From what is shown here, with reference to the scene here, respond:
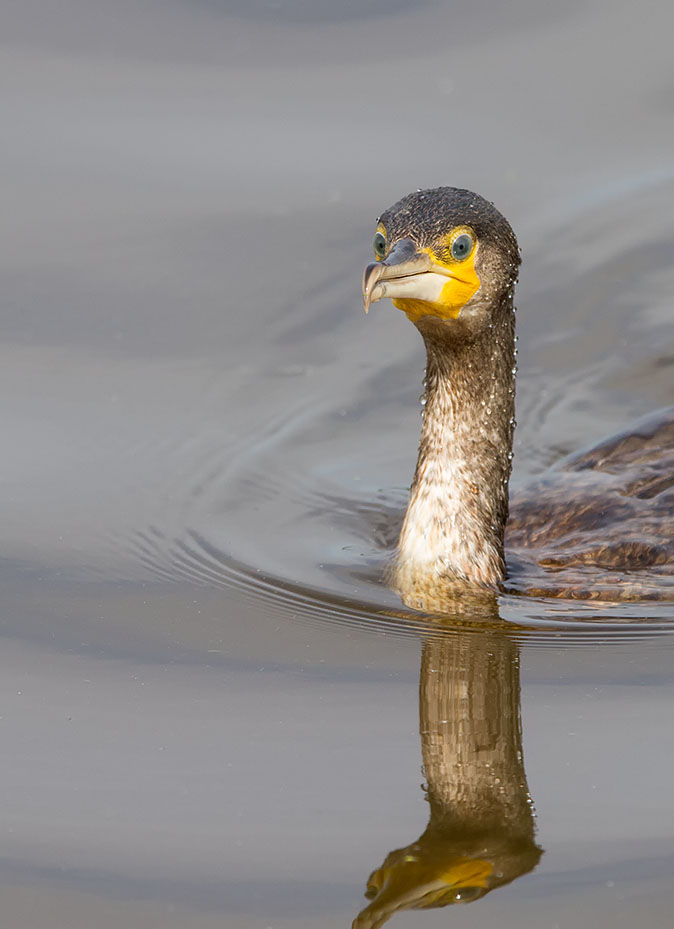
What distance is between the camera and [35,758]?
4324 mm

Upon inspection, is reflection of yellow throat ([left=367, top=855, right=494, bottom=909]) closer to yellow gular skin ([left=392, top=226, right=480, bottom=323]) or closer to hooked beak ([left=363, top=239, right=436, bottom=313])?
hooked beak ([left=363, top=239, right=436, bottom=313])

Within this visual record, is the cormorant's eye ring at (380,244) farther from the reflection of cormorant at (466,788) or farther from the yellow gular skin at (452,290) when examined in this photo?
the reflection of cormorant at (466,788)

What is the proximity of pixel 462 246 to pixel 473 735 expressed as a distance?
1.69 metres

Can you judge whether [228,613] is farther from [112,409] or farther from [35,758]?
[112,409]

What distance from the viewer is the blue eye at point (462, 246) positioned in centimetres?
534

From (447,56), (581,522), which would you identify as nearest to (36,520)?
(581,522)

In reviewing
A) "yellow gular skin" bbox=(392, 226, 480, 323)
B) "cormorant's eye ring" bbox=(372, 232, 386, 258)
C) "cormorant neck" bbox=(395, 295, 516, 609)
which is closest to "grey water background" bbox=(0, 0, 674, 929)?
"cormorant neck" bbox=(395, 295, 516, 609)

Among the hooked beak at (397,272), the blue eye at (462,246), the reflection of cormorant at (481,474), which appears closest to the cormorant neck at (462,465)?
the reflection of cormorant at (481,474)

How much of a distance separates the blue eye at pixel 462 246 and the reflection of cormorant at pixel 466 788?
121 centimetres

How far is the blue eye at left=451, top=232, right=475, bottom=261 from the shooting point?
5336 millimetres

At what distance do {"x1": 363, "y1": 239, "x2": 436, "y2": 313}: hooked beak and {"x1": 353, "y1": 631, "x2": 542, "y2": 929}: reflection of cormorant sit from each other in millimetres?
1085

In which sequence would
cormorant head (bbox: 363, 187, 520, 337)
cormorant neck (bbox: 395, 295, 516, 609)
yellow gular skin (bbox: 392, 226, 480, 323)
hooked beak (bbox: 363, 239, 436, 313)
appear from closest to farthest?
1. hooked beak (bbox: 363, 239, 436, 313)
2. cormorant head (bbox: 363, 187, 520, 337)
3. yellow gular skin (bbox: 392, 226, 480, 323)
4. cormorant neck (bbox: 395, 295, 516, 609)

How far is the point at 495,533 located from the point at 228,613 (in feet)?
3.76

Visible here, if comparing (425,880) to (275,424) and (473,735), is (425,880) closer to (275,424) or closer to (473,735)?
(473,735)
